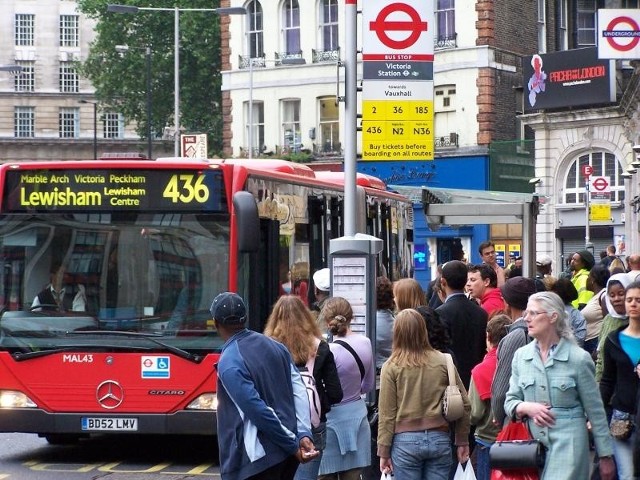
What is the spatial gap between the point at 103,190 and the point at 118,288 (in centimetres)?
99

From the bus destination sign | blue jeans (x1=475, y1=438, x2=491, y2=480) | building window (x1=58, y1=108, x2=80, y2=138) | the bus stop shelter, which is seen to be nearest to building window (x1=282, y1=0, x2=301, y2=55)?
the bus stop shelter

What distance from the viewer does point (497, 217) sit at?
2086 cm

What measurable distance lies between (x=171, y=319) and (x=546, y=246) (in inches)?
1541

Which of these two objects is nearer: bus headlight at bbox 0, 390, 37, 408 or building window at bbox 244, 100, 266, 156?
bus headlight at bbox 0, 390, 37, 408

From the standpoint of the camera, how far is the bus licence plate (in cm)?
1359

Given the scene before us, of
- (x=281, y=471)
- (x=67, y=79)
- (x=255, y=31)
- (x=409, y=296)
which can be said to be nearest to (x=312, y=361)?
(x=281, y=471)

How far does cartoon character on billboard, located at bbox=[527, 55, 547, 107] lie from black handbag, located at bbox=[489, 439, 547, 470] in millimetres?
44486

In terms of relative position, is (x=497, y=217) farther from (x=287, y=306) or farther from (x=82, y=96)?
(x=82, y=96)

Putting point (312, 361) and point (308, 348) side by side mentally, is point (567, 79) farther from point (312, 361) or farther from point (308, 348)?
point (308, 348)

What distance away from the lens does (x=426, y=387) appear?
356 inches

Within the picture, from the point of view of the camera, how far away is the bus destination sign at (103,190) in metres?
13.8

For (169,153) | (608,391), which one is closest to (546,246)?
(169,153)

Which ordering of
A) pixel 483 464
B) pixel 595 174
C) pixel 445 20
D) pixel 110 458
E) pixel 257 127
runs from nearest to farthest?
pixel 483 464 → pixel 110 458 → pixel 595 174 → pixel 445 20 → pixel 257 127

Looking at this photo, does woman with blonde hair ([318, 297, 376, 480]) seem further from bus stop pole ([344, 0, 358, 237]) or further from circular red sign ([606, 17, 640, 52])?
circular red sign ([606, 17, 640, 52])
